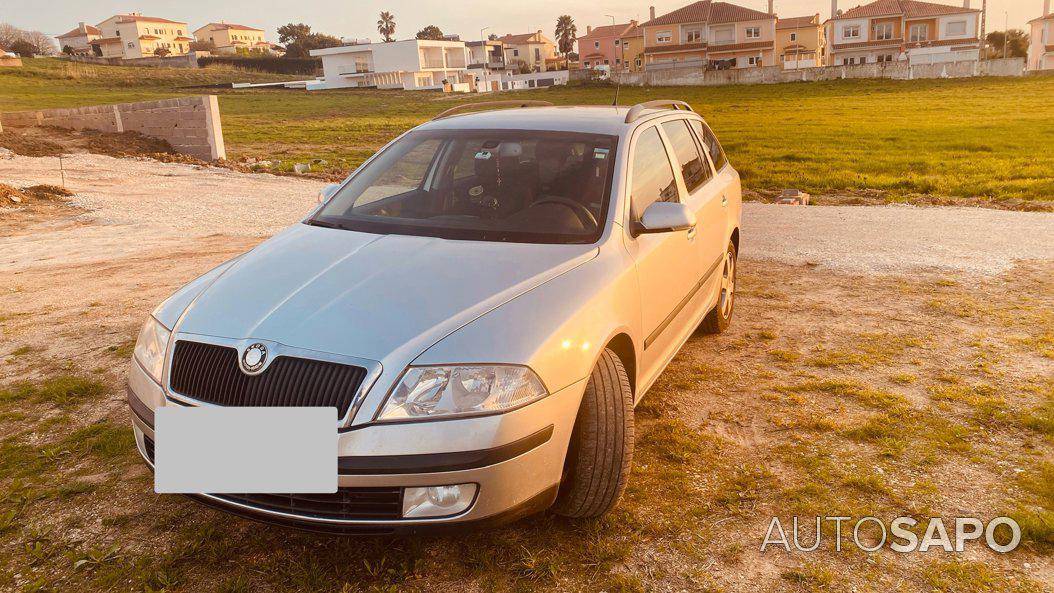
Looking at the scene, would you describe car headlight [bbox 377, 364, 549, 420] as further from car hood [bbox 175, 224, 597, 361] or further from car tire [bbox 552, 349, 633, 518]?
car tire [bbox 552, 349, 633, 518]

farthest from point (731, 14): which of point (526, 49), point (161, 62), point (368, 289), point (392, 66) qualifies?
point (368, 289)

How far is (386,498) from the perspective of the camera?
2539mm

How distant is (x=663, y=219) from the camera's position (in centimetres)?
364

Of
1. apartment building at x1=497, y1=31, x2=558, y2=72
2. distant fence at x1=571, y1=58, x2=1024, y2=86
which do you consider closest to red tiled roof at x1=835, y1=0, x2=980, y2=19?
distant fence at x1=571, y1=58, x2=1024, y2=86

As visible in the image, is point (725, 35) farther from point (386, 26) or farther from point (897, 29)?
point (386, 26)

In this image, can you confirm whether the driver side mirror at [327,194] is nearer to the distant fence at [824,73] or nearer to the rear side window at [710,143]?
the rear side window at [710,143]

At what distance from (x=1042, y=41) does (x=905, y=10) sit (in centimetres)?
1896

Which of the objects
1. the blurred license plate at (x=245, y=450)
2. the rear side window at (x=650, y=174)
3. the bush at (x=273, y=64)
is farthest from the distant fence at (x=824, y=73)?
the bush at (x=273, y=64)

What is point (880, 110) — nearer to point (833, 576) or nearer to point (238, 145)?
point (238, 145)

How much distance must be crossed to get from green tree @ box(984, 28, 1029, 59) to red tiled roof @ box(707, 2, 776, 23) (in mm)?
31051

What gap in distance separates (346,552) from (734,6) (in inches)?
2995

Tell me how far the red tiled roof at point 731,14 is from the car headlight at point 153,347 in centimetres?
7388

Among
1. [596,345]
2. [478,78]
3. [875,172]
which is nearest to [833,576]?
[596,345]

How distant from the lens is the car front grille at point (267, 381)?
2547mm
